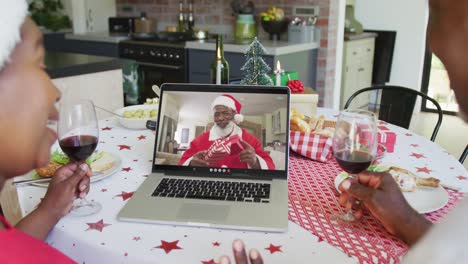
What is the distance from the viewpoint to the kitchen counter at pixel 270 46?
3.24 meters

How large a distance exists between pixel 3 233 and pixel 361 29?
478 cm

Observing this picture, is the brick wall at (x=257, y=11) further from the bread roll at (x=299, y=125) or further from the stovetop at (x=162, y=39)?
the bread roll at (x=299, y=125)

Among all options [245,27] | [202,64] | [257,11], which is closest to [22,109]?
[202,64]

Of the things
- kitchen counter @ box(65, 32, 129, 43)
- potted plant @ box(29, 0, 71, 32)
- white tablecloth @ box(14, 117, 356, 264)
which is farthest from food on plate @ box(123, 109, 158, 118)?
potted plant @ box(29, 0, 71, 32)

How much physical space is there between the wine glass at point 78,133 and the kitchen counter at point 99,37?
319 centimetres

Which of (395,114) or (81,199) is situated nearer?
(81,199)

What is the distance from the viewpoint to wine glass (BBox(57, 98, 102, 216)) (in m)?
1.08

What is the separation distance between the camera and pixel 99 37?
429 centimetres

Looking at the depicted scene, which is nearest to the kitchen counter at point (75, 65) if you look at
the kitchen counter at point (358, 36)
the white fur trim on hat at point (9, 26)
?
the white fur trim on hat at point (9, 26)

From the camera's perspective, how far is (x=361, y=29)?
4969 mm

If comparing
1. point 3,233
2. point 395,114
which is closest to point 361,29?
point 395,114

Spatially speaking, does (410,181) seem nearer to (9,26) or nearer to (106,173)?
(106,173)

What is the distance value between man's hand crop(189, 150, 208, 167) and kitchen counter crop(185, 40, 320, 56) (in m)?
2.08

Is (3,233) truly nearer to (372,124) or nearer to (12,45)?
(12,45)
